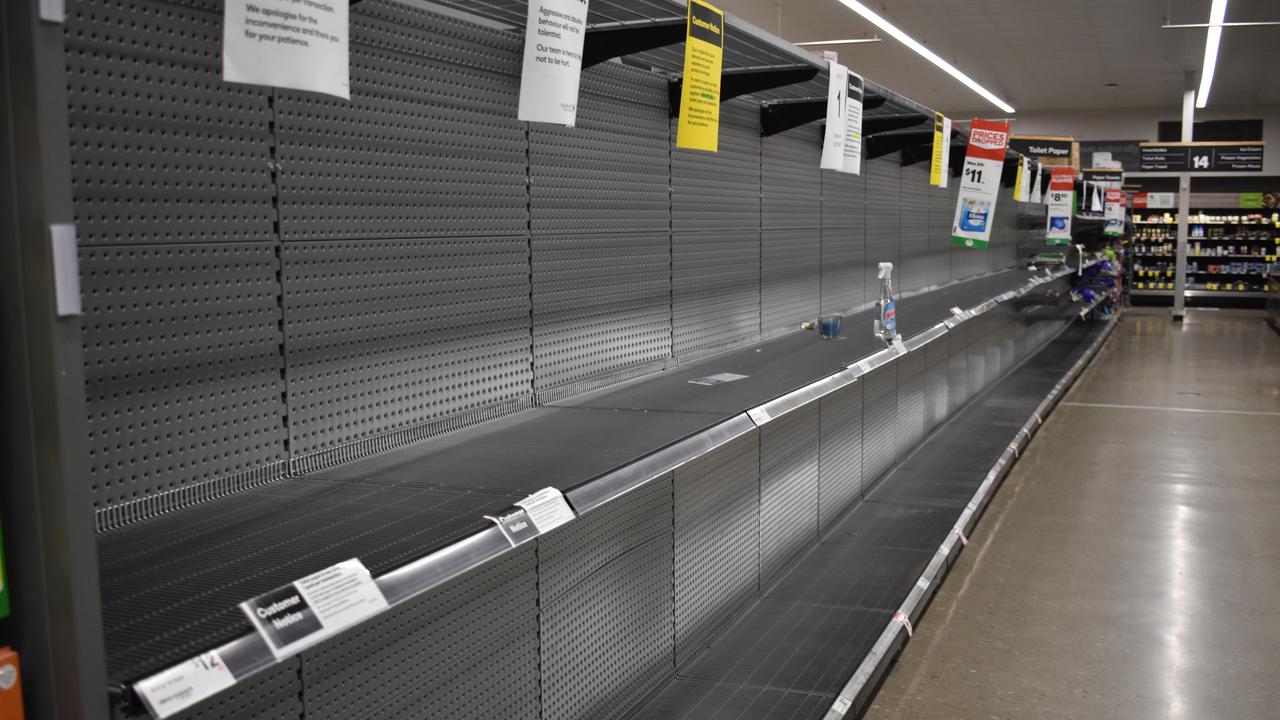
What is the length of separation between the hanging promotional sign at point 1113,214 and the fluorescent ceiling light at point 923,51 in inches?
126

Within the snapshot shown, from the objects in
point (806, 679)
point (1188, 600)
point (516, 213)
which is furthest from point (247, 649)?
point (1188, 600)

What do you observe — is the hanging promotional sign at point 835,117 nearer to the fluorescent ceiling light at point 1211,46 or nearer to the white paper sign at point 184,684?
the white paper sign at point 184,684

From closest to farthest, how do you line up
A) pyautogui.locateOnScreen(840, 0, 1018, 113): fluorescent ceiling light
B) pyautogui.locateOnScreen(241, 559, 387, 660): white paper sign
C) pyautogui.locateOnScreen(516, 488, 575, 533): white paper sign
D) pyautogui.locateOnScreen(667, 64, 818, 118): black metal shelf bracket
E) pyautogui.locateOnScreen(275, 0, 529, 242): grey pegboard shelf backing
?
1. pyautogui.locateOnScreen(241, 559, 387, 660): white paper sign
2. pyautogui.locateOnScreen(516, 488, 575, 533): white paper sign
3. pyautogui.locateOnScreen(275, 0, 529, 242): grey pegboard shelf backing
4. pyautogui.locateOnScreen(667, 64, 818, 118): black metal shelf bracket
5. pyautogui.locateOnScreen(840, 0, 1018, 113): fluorescent ceiling light

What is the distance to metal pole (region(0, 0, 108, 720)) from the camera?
3.15ft

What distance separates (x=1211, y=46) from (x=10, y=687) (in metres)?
15.9

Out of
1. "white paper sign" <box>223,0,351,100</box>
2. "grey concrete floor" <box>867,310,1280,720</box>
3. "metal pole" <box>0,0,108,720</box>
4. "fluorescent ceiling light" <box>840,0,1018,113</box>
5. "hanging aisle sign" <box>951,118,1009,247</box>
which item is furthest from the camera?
"fluorescent ceiling light" <box>840,0,1018,113</box>

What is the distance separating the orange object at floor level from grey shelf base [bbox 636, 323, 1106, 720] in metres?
1.82

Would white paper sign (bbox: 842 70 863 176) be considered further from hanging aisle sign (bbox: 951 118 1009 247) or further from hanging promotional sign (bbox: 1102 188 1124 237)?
hanging promotional sign (bbox: 1102 188 1124 237)

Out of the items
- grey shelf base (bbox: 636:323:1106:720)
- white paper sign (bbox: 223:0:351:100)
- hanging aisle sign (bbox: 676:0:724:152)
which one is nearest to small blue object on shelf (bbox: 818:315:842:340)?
grey shelf base (bbox: 636:323:1106:720)

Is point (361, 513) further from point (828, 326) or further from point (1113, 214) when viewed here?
point (1113, 214)

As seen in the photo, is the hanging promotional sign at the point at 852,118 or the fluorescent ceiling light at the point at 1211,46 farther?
the fluorescent ceiling light at the point at 1211,46

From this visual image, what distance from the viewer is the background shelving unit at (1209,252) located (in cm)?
1791

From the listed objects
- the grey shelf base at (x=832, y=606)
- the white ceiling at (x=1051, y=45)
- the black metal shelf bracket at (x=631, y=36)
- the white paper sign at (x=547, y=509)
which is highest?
the white ceiling at (x=1051, y=45)

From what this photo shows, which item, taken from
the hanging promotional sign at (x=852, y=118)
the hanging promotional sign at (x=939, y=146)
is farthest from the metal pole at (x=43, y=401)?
the hanging promotional sign at (x=939, y=146)
